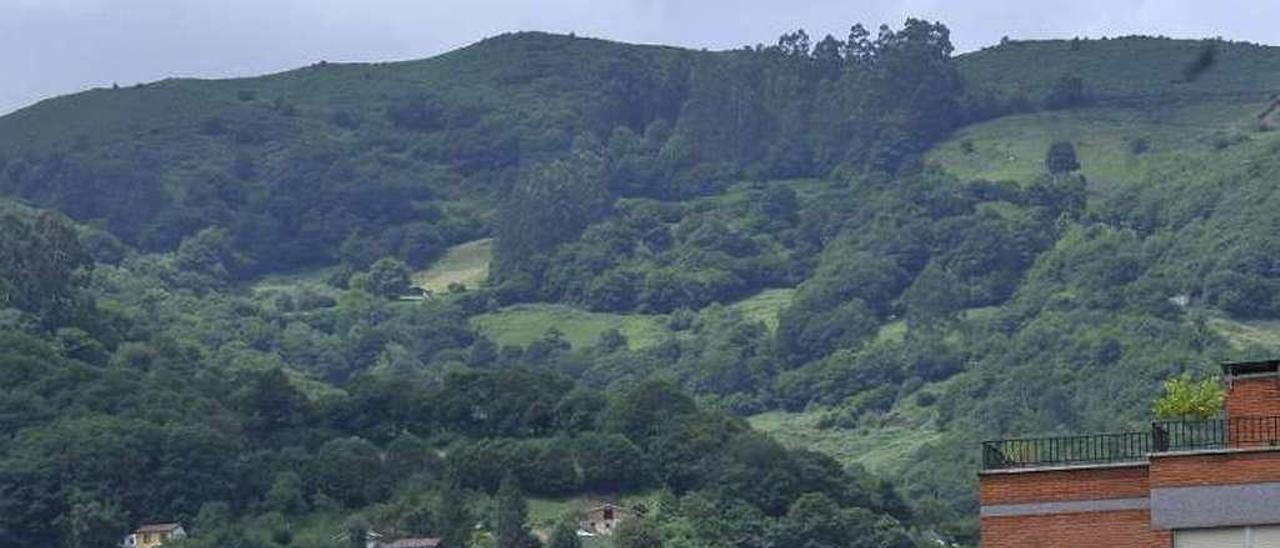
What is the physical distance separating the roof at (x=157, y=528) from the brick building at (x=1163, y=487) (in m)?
133

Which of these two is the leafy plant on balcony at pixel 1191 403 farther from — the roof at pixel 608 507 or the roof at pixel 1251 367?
the roof at pixel 608 507

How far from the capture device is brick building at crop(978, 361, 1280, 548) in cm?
2922

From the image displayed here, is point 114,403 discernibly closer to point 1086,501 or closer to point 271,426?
point 271,426

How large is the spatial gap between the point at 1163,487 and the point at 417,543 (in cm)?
12954

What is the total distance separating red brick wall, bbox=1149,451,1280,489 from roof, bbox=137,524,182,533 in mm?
134734

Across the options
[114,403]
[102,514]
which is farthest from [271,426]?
[102,514]

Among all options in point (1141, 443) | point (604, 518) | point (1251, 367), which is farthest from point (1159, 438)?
point (604, 518)

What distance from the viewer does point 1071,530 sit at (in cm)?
2984

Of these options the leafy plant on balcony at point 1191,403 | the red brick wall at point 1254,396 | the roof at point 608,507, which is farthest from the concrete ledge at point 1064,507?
the roof at point 608,507

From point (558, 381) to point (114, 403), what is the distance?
20580 mm

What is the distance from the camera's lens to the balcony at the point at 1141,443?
97.5 ft

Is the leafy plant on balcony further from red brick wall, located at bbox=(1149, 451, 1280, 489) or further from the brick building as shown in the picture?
red brick wall, located at bbox=(1149, 451, 1280, 489)

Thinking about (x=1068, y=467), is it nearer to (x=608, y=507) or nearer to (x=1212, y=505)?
(x=1212, y=505)

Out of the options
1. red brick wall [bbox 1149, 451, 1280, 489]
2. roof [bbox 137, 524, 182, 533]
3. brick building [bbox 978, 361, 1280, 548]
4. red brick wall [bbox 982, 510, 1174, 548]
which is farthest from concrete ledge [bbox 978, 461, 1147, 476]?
roof [bbox 137, 524, 182, 533]
